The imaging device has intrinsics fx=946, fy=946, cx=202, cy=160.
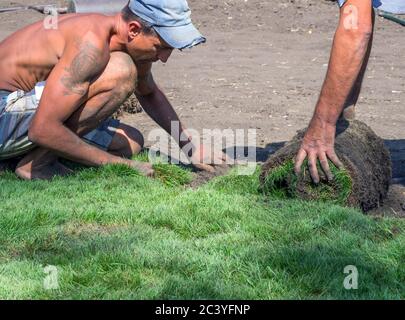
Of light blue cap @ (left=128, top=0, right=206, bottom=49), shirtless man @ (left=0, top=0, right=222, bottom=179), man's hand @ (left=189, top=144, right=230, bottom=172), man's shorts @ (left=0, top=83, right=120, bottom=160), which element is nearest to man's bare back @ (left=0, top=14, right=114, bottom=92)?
shirtless man @ (left=0, top=0, right=222, bottom=179)

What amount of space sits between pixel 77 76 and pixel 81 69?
0.05 meters

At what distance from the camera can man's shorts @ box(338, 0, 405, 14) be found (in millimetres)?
6055

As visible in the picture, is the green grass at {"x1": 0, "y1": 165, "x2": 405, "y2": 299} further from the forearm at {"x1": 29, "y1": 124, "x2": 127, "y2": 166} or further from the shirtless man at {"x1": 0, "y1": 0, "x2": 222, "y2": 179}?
the shirtless man at {"x1": 0, "y1": 0, "x2": 222, "y2": 179}

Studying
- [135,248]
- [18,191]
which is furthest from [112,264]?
[18,191]

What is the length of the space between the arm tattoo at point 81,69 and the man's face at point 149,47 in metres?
0.24

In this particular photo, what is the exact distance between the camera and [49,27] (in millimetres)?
6258

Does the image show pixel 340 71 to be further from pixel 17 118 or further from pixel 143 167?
pixel 17 118

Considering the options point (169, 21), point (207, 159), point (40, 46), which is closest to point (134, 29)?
point (169, 21)

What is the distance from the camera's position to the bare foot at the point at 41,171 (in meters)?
6.23

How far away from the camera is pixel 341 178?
217 inches

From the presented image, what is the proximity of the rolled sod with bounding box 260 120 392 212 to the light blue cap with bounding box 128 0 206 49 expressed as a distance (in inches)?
35.5

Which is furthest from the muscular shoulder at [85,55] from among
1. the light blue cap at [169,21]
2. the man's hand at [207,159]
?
the man's hand at [207,159]

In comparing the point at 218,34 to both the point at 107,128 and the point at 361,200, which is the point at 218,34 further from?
the point at 361,200

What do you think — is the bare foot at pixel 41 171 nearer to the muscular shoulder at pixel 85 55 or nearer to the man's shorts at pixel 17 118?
the man's shorts at pixel 17 118
